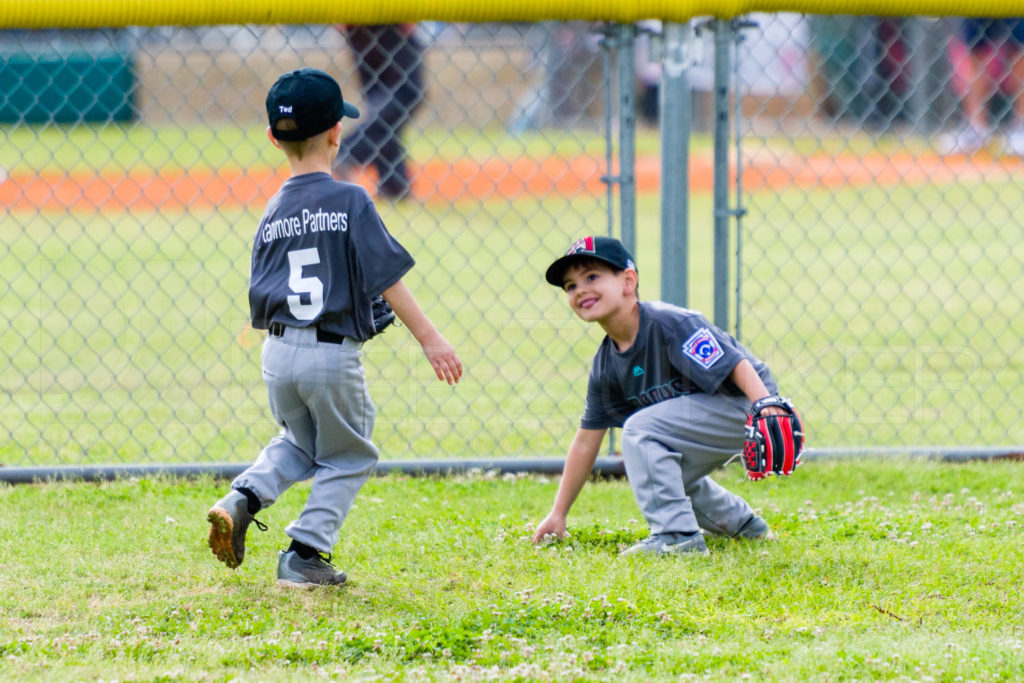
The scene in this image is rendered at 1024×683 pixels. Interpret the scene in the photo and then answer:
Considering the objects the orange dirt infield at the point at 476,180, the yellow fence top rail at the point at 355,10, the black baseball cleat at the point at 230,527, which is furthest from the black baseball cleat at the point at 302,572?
the orange dirt infield at the point at 476,180

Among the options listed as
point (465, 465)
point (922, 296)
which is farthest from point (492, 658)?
point (922, 296)

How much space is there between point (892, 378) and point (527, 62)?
2048cm

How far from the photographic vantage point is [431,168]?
18234mm

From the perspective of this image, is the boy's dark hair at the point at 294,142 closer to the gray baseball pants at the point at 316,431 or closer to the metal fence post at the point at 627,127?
the gray baseball pants at the point at 316,431

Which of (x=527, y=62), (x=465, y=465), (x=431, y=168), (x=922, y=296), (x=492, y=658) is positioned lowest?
(x=492, y=658)

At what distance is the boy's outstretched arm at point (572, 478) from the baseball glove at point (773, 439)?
54 cm

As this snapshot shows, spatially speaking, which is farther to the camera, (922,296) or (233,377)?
(922,296)

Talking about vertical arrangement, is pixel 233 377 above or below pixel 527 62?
below

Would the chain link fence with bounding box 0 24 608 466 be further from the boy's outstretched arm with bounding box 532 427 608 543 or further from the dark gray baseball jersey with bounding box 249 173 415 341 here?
the dark gray baseball jersey with bounding box 249 173 415 341

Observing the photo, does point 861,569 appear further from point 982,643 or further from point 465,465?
point 465,465

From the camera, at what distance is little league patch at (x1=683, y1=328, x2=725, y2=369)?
369cm

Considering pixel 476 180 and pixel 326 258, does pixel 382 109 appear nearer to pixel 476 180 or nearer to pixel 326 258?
pixel 476 180

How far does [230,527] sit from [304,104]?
1.15 metres

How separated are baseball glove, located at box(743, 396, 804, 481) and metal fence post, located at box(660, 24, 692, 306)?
0.99 metres
